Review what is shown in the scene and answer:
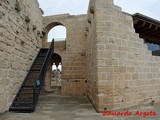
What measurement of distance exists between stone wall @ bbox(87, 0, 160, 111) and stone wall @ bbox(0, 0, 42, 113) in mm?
2697

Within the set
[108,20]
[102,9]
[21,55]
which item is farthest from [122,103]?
[21,55]

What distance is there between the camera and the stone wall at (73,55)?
935 cm

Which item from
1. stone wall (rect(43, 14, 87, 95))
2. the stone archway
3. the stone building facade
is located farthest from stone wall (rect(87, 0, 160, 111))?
the stone archway

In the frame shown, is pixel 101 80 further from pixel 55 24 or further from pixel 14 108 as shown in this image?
pixel 55 24

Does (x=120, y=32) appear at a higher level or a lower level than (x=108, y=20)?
lower

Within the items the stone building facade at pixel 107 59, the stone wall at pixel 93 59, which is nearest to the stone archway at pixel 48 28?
the stone building facade at pixel 107 59

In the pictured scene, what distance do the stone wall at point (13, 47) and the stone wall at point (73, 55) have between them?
2.80 m

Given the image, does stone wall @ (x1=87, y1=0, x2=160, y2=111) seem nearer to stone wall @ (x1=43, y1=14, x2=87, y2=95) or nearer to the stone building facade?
the stone building facade

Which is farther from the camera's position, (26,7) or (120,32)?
(26,7)

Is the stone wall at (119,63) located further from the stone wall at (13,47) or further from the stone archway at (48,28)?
the stone archway at (48,28)

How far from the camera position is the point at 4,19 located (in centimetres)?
476

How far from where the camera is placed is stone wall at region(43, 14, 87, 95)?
30.7ft

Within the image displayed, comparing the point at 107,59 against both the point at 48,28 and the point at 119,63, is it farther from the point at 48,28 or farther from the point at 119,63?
the point at 48,28

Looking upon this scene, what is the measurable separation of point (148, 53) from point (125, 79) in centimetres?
164
